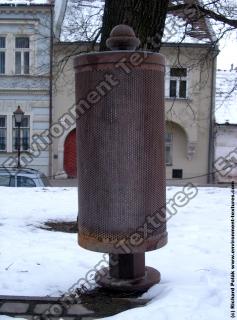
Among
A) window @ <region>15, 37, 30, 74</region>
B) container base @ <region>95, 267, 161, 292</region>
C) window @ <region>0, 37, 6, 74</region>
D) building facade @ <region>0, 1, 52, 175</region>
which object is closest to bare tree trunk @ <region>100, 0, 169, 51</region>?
container base @ <region>95, 267, 161, 292</region>

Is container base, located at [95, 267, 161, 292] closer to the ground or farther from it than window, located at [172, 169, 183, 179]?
farther from it

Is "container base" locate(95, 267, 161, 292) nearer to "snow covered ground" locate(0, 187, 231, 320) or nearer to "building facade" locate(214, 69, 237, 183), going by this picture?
"snow covered ground" locate(0, 187, 231, 320)

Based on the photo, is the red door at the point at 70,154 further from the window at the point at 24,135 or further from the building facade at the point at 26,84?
the window at the point at 24,135

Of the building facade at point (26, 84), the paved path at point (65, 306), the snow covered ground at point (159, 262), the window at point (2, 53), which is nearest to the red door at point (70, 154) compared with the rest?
the building facade at point (26, 84)

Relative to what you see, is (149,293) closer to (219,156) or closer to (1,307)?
(1,307)

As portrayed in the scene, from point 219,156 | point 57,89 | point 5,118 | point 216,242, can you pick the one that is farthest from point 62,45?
point 216,242

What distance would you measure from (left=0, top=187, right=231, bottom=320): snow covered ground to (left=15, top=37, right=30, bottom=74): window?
18.5m

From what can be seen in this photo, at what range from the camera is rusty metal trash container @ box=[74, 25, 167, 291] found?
4.18 m

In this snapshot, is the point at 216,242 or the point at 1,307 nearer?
the point at 1,307

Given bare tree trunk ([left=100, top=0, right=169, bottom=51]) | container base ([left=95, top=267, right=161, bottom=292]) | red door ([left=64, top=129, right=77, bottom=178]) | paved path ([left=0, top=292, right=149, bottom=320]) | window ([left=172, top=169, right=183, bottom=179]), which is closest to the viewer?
paved path ([left=0, top=292, right=149, bottom=320])

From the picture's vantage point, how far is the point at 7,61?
2672 centimetres

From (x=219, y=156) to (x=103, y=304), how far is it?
23353mm

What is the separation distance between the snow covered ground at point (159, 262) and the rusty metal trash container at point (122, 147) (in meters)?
0.52

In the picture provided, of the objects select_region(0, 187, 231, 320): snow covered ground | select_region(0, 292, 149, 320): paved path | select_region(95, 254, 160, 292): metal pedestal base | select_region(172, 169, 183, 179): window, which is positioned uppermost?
select_region(95, 254, 160, 292): metal pedestal base
